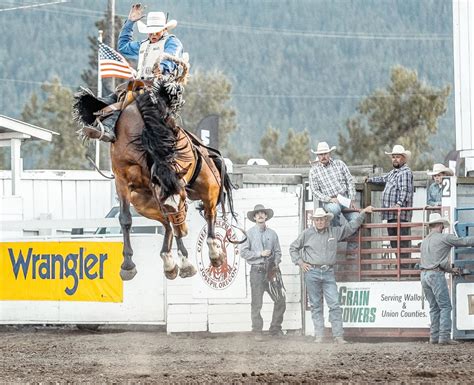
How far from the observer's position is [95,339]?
16.6 m

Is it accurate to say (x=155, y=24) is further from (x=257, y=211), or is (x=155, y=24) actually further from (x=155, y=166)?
(x=257, y=211)

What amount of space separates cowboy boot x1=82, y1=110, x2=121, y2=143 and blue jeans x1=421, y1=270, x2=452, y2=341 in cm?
553

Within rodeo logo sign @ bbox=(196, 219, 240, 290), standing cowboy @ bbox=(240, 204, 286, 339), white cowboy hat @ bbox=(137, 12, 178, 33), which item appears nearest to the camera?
white cowboy hat @ bbox=(137, 12, 178, 33)

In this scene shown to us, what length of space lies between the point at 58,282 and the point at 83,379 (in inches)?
267

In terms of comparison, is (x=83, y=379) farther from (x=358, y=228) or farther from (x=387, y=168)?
(x=387, y=168)

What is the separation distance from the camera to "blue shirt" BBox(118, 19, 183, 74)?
11.4m

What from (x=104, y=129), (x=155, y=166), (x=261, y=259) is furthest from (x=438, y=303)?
(x=104, y=129)

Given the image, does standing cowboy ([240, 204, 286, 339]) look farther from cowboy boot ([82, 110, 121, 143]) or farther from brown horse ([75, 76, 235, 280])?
cowboy boot ([82, 110, 121, 143])

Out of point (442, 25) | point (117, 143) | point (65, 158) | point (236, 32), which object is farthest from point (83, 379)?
point (236, 32)

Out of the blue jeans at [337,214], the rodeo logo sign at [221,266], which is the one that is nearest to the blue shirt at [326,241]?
the blue jeans at [337,214]

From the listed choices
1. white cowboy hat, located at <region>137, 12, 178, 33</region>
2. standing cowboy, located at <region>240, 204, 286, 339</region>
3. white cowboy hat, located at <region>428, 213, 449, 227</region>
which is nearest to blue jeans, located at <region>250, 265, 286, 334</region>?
standing cowboy, located at <region>240, 204, 286, 339</region>

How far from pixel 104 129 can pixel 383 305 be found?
20.0 feet

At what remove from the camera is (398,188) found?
15125 millimetres

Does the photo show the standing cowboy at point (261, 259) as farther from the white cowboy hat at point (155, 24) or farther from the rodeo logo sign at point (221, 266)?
the white cowboy hat at point (155, 24)
